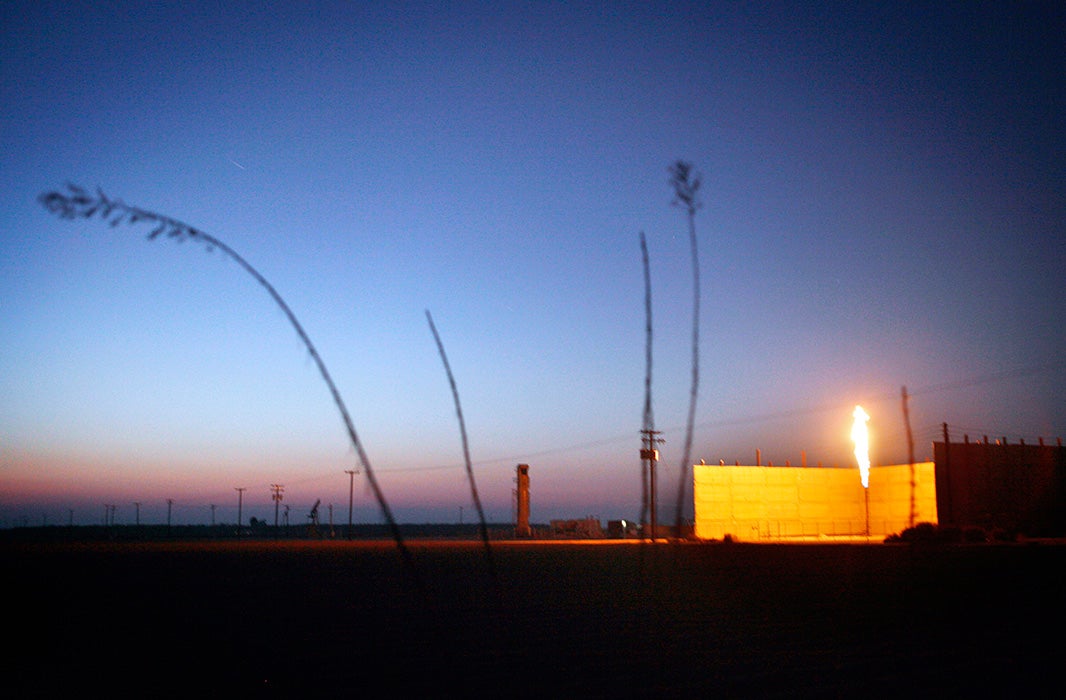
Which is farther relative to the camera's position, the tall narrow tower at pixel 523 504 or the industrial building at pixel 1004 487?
the tall narrow tower at pixel 523 504

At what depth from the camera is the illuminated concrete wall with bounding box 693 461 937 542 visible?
160ft

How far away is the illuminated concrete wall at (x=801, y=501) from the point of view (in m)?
48.8

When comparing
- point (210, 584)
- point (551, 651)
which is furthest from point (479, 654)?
point (210, 584)

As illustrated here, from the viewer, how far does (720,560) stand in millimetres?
26062

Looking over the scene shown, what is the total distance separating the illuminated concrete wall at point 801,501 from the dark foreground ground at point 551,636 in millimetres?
28417

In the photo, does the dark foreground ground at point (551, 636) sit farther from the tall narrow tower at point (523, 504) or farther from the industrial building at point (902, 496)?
the tall narrow tower at point (523, 504)

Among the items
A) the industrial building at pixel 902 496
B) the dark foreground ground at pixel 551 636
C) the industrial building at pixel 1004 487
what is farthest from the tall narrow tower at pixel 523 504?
the dark foreground ground at pixel 551 636

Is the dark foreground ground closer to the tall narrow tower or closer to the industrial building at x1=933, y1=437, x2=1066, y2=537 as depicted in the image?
the industrial building at x1=933, y1=437, x2=1066, y2=537

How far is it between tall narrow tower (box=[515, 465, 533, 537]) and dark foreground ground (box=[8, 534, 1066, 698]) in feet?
141

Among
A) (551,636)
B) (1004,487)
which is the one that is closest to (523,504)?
(1004,487)

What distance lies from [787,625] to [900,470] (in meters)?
43.5

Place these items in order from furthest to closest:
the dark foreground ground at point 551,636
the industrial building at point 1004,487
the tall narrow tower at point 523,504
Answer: the tall narrow tower at point 523,504 < the industrial building at point 1004,487 < the dark foreground ground at point 551,636

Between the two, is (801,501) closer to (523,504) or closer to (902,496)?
(902,496)

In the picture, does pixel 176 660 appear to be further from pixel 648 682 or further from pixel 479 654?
pixel 648 682
